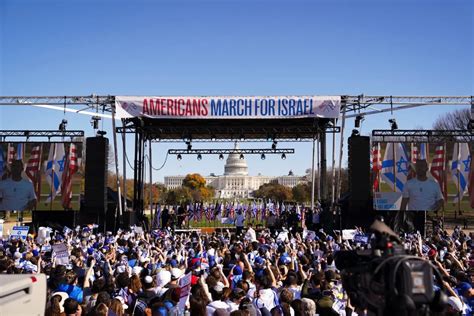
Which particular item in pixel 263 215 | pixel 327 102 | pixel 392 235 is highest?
pixel 327 102

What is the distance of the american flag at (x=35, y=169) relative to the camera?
22000mm

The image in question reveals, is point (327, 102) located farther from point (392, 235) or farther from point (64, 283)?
point (392, 235)

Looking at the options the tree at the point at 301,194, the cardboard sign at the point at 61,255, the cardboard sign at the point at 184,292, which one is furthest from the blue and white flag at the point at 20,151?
the tree at the point at 301,194

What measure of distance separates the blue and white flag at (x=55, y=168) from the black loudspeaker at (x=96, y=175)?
120cm

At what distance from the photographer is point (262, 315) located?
20.0 feet

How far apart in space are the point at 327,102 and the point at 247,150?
1004 centimetres

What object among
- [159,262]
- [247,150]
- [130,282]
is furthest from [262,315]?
[247,150]

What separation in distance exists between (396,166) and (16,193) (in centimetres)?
1673

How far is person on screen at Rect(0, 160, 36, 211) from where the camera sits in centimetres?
2188

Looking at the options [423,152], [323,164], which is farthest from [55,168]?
[423,152]

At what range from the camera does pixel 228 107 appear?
21.2 metres

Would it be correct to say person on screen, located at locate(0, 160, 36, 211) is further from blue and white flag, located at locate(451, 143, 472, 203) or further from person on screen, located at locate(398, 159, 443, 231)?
blue and white flag, located at locate(451, 143, 472, 203)

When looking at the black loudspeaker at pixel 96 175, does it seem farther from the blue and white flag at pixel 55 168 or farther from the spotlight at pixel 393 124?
the spotlight at pixel 393 124

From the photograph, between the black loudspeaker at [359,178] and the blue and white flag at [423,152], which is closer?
the black loudspeaker at [359,178]
